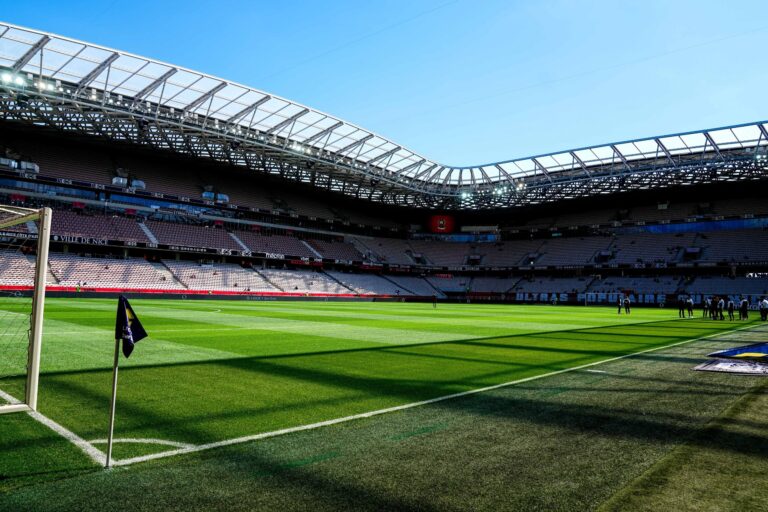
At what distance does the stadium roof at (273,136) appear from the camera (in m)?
36.6

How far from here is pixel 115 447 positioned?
4988 millimetres

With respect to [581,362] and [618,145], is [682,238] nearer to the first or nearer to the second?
[618,145]

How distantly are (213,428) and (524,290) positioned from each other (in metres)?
74.6

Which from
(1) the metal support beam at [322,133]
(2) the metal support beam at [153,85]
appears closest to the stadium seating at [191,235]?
(1) the metal support beam at [322,133]

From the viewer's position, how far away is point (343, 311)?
3350 cm

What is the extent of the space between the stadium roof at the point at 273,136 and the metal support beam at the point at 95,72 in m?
0.08

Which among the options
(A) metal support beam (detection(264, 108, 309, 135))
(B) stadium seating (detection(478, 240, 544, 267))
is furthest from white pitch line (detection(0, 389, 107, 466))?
(B) stadium seating (detection(478, 240, 544, 267))

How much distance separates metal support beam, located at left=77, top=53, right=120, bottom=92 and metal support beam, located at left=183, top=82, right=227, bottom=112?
740 cm

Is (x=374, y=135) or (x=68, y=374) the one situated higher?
(x=374, y=135)

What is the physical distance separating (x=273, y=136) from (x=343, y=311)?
79.7 ft

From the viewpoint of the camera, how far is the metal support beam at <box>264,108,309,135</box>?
149 feet

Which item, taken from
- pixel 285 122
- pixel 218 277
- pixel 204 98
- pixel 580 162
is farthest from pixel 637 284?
pixel 204 98

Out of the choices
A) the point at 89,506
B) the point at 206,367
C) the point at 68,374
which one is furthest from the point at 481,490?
the point at 68,374

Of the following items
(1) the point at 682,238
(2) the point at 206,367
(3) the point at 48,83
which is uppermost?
(3) the point at 48,83
